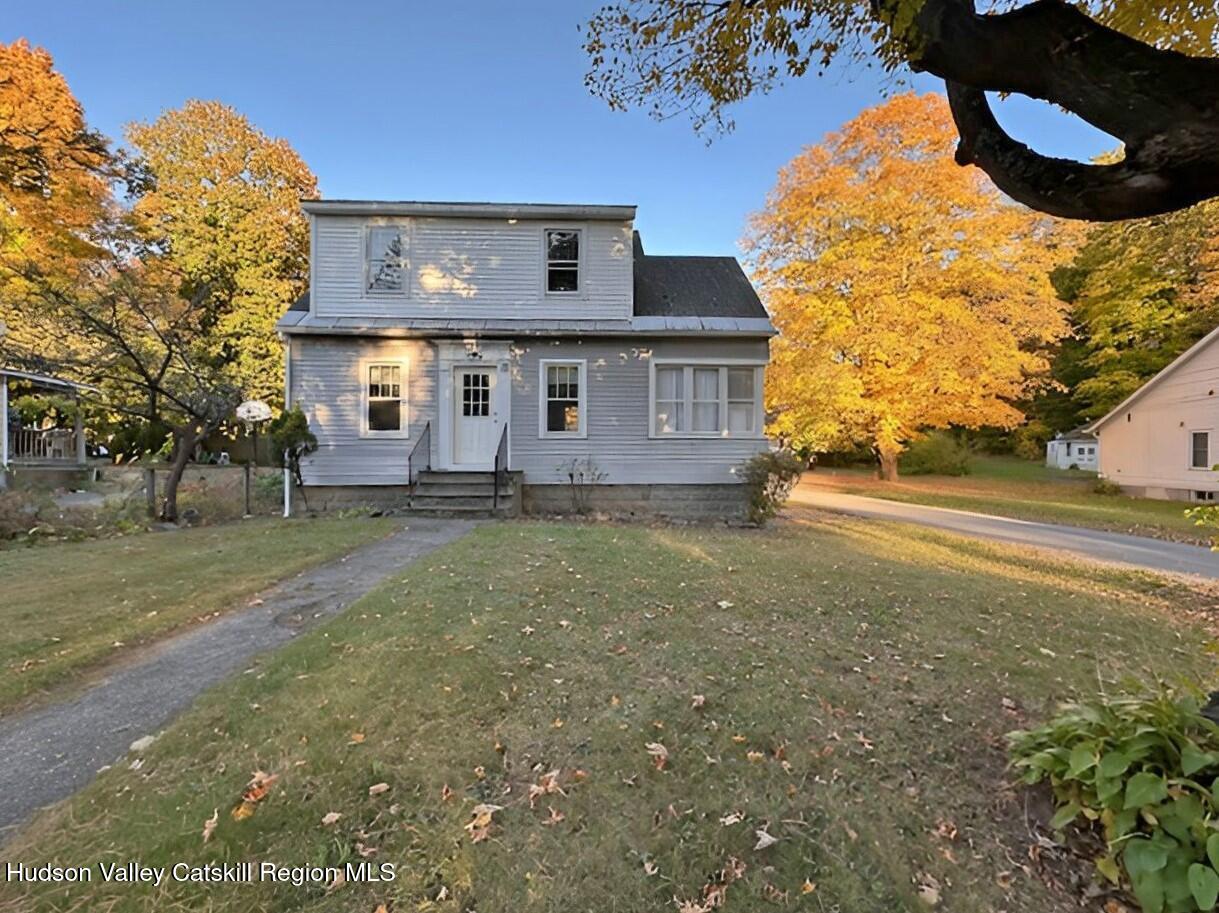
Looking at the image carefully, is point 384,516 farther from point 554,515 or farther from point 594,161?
point 594,161

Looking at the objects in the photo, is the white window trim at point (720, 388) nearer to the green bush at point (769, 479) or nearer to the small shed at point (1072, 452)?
the green bush at point (769, 479)

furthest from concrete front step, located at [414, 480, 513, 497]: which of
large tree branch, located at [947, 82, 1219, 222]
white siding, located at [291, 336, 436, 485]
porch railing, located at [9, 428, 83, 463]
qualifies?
porch railing, located at [9, 428, 83, 463]

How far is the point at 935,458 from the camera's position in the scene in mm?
26031

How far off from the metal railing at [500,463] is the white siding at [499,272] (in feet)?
8.58

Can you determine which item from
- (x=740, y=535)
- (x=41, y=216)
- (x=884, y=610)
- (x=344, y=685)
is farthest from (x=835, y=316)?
(x=41, y=216)

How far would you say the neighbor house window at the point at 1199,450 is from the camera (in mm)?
16328

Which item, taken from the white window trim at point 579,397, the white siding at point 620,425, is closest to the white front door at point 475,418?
the white siding at point 620,425

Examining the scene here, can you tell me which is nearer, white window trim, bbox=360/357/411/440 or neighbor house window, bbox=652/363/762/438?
white window trim, bbox=360/357/411/440

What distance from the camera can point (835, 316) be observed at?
17.8 m

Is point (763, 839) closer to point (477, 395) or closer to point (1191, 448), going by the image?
point (477, 395)

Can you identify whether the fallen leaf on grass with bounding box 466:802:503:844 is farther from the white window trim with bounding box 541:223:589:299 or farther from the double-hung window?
the white window trim with bounding box 541:223:589:299

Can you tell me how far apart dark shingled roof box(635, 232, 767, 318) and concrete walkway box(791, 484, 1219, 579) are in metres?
6.19

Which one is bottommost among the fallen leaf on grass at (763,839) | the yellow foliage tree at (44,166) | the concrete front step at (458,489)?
the fallen leaf on grass at (763,839)

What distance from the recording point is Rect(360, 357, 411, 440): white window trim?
11656 millimetres
